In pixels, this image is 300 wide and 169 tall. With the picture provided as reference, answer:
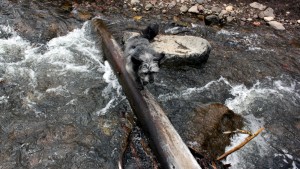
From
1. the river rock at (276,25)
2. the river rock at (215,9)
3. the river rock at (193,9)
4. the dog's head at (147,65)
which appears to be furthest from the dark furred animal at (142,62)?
the river rock at (276,25)

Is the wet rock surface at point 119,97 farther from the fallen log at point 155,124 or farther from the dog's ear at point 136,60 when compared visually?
the dog's ear at point 136,60

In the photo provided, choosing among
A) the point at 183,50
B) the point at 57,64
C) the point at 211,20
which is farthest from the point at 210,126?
the point at 211,20

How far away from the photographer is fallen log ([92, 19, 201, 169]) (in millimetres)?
4516

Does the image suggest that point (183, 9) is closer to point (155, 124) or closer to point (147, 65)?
point (147, 65)

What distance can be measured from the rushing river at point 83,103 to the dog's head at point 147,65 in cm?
147

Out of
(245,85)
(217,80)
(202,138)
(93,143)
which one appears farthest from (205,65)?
(93,143)

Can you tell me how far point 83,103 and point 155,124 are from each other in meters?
2.06

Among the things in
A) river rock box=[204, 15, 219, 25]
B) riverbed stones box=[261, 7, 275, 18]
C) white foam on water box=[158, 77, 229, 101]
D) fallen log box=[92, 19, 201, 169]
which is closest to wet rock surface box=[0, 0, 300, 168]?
white foam on water box=[158, 77, 229, 101]

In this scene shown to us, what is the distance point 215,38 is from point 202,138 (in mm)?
4549

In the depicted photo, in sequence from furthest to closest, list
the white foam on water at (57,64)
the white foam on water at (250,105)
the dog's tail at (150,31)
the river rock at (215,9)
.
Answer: the river rock at (215,9), the dog's tail at (150,31), the white foam on water at (57,64), the white foam on water at (250,105)

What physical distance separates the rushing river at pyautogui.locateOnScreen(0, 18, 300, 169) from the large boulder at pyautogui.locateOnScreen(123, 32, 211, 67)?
11.1 inches

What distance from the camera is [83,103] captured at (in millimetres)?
6367

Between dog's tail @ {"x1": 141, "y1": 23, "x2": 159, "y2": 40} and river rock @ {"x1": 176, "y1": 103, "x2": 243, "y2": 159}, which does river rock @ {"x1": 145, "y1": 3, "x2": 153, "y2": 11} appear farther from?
river rock @ {"x1": 176, "y1": 103, "x2": 243, "y2": 159}

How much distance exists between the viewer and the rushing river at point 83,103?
536 cm
